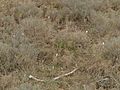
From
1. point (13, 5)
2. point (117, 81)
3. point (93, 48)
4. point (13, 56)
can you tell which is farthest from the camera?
point (13, 5)

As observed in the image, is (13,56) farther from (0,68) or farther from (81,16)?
(81,16)

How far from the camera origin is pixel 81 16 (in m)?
5.88

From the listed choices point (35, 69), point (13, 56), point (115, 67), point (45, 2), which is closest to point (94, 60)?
point (115, 67)

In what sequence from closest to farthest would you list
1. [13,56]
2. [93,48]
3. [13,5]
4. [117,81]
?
[117,81] → [13,56] → [93,48] → [13,5]

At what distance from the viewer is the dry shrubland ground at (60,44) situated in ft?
14.1

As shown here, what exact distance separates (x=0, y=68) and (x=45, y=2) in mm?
2272

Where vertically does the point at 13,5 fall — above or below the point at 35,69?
above

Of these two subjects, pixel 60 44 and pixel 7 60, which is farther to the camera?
pixel 60 44

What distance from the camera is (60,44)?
198 inches

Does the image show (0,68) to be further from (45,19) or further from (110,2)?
(110,2)

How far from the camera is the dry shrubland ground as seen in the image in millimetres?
4301

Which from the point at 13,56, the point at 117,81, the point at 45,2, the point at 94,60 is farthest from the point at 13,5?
the point at 117,81

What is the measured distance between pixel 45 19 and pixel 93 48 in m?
1.20

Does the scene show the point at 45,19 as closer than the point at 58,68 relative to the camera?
No
